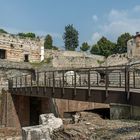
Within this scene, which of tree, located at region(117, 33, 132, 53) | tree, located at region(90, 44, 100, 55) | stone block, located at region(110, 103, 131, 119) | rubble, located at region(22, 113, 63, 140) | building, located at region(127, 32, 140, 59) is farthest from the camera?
tree, located at region(90, 44, 100, 55)

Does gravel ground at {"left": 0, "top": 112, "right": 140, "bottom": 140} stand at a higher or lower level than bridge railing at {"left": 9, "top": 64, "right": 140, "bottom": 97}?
lower

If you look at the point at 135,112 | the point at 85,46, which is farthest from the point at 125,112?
the point at 85,46

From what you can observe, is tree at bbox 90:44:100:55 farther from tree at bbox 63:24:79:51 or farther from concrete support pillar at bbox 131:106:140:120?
concrete support pillar at bbox 131:106:140:120

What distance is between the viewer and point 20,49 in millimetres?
35969

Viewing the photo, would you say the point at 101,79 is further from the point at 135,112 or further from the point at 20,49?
the point at 20,49

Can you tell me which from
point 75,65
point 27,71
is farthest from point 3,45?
point 75,65

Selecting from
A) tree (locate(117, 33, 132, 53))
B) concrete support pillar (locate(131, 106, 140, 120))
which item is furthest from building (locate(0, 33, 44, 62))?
tree (locate(117, 33, 132, 53))

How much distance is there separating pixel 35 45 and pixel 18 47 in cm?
213

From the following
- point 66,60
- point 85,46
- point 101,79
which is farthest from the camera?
point 85,46

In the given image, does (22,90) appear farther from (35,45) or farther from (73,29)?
(73,29)

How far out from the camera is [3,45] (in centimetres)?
3447

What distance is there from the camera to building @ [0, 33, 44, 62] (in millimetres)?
34812

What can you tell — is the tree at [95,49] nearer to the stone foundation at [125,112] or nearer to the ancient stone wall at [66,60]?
the ancient stone wall at [66,60]

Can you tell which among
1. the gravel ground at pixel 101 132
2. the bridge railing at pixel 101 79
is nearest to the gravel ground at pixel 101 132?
the gravel ground at pixel 101 132
